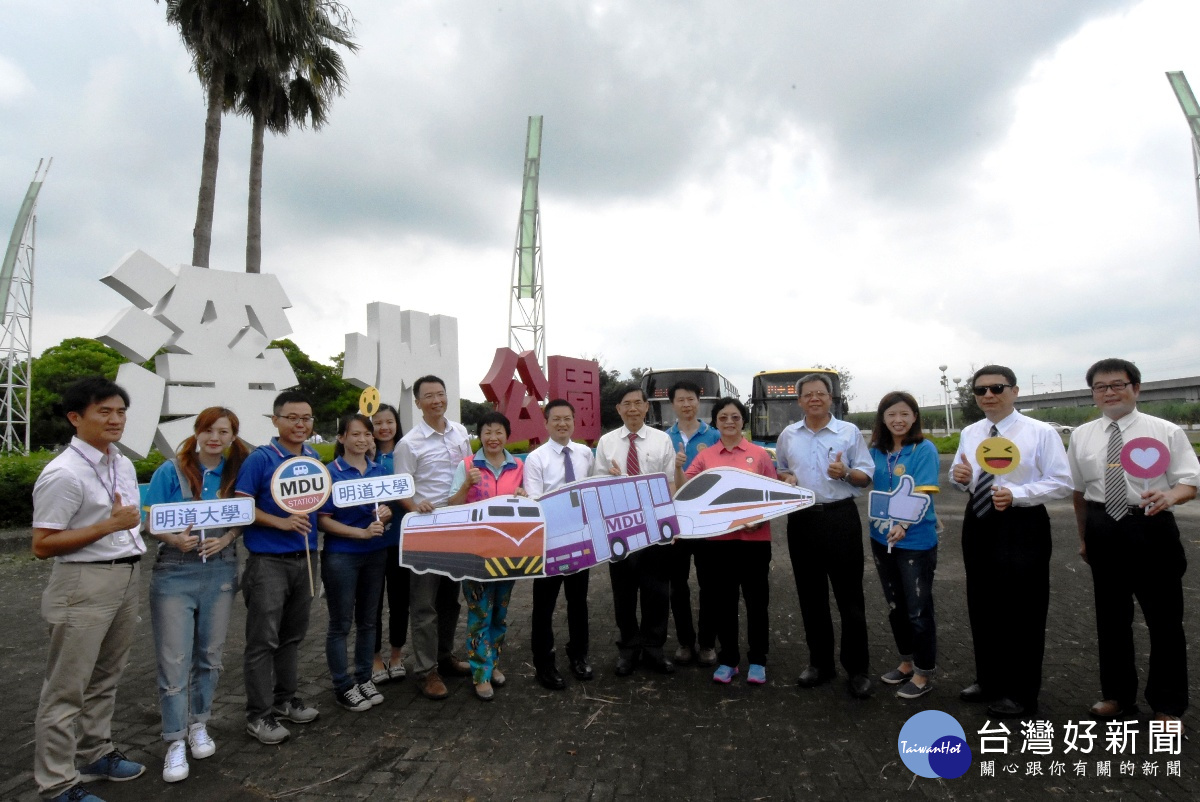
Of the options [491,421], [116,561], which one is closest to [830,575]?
[491,421]

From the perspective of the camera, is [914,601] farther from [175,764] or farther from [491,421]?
[175,764]

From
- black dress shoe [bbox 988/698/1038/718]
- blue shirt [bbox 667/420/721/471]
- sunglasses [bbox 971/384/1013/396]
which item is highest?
sunglasses [bbox 971/384/1013/396]

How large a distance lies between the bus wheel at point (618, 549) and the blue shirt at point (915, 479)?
1.47 metres

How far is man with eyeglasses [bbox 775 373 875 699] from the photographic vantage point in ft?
12.4

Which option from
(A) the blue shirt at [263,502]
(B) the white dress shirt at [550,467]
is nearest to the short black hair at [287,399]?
(A) the blue shirt at [263,502]

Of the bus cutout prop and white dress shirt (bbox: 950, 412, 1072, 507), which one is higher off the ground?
white dress shirt (bbox: 950, 412, 1072, 507)

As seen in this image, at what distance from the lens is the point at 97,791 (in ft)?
9.57

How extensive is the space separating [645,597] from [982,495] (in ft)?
6.80

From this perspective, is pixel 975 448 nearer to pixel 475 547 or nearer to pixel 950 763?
pixel 950 763

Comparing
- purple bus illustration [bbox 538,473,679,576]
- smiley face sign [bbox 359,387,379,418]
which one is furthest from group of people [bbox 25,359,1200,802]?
purple bus illustration [bbox 538,473,679,576]

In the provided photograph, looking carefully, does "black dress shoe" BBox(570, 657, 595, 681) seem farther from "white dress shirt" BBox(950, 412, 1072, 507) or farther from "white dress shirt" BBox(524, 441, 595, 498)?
"white dress shirt" BBox(950, 412, 1072, 507)

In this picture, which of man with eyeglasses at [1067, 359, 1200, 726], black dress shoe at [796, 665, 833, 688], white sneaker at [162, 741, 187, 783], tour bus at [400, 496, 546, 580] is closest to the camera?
white sneaker at [162, 741, 187, 783]

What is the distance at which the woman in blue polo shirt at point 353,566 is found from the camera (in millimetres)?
3596

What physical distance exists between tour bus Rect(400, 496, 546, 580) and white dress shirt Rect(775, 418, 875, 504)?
5.51ft
